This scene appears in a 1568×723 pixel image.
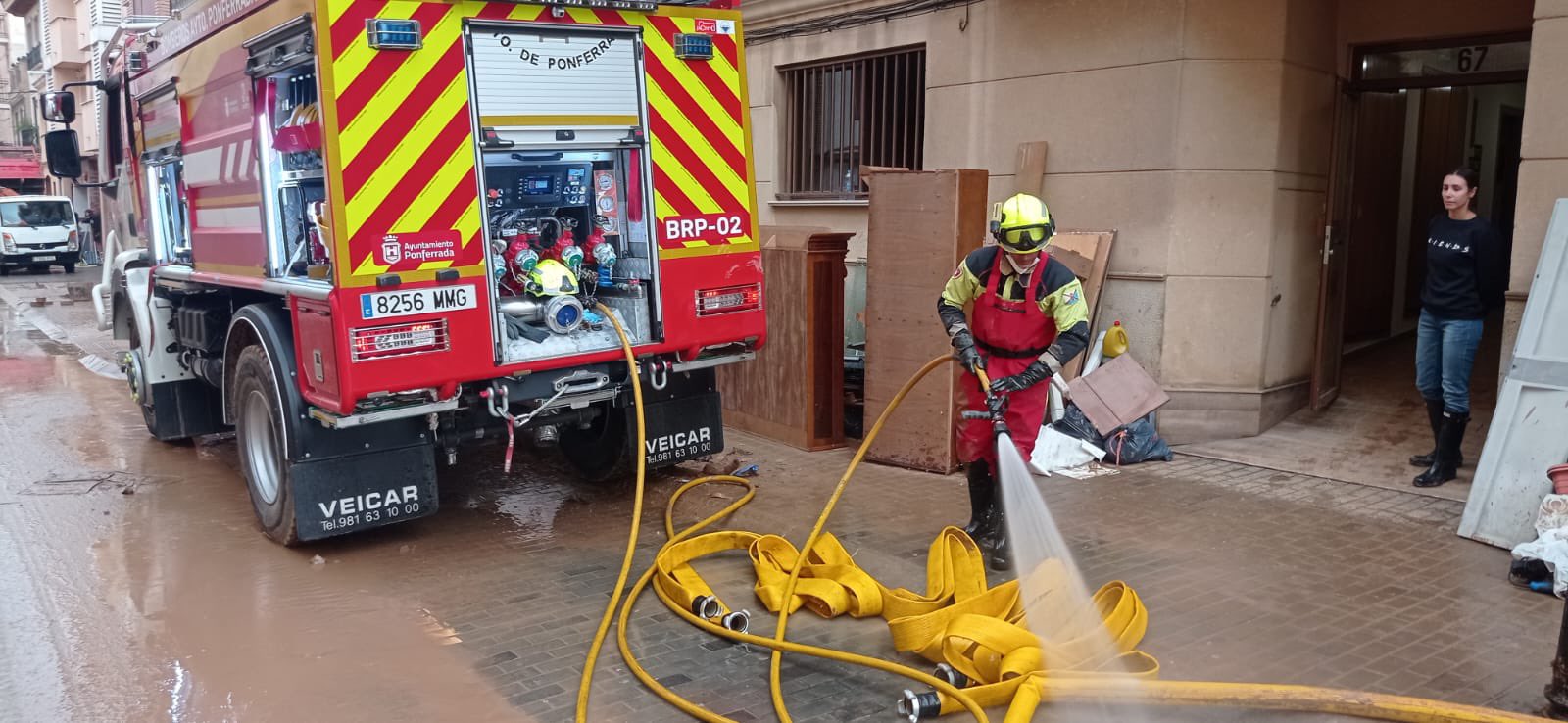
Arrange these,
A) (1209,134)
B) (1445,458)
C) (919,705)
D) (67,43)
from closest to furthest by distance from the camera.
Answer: (919,705) → (1445,458) → (1209,134) → (67,43)

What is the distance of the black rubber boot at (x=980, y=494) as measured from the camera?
18.4 ft

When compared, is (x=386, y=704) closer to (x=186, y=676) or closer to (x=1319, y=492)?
(x=186, y=676)

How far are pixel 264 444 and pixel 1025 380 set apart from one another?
403 cm

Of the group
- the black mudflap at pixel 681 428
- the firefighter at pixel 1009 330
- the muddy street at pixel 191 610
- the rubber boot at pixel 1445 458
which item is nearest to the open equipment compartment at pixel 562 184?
the black mudflap at pixel 681 428

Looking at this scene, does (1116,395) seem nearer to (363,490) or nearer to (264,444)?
(363,490)

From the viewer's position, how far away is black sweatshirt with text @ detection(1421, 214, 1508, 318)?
6.31 m

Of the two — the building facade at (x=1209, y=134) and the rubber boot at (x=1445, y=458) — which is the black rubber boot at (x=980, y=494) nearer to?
the building facade at (x=1209, y=134)

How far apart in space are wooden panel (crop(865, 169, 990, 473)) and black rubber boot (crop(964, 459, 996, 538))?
1.37 m

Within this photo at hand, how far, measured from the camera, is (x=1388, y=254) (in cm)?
1030

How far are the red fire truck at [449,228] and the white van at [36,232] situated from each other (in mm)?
25343

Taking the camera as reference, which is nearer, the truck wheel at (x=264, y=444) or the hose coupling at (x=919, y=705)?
the hose coupling at (x=919, y=705)

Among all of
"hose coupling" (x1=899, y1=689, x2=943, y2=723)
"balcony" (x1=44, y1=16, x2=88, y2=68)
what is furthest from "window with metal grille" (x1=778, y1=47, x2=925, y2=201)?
"balcony" (x1=44, y1=16, x2=88, y2=68)

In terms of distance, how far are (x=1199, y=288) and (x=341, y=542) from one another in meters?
5.59

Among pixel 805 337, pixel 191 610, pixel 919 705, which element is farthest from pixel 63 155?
pixel 919 705
